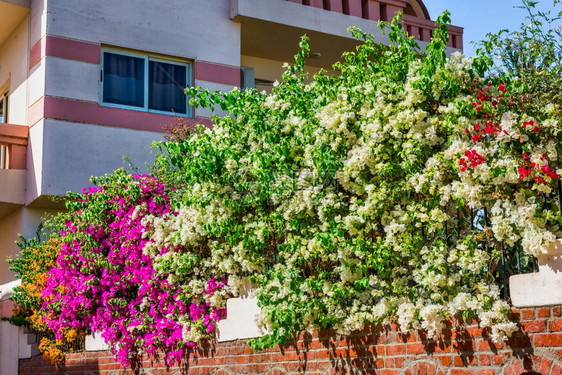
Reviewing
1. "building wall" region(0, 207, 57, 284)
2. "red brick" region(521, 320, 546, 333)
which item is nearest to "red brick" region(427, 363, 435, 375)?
"red brick" region(521, 320, 546, 333)

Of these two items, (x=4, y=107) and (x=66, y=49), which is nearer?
(x=66, y=49)

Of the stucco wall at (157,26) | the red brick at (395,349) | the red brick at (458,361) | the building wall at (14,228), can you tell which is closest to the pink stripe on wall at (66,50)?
the stucco wall at (157,26)

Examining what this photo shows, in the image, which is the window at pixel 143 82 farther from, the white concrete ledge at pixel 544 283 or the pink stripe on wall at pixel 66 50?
the white concrete ledge at pixel 544 283

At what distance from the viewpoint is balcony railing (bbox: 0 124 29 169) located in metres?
17.3

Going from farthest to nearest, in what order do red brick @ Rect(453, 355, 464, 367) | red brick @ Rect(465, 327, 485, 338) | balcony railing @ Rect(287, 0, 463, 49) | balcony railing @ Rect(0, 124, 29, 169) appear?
balcony railing @ Rect(287, 0, 463, 49)
balcony railing @ Rect(0, 124, 29, 169)
red brick @ Rect(453, 355, 464, 367)
red brick @ Rect(465, 327, 485, 338)

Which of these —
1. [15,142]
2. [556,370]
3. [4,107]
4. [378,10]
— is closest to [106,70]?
[15,142]

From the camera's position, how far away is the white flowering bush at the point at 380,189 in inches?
252

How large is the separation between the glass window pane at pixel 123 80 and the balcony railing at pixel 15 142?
6.39ft

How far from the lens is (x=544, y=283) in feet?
19.9

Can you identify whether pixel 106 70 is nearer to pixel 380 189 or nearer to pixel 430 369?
pixel 380 189

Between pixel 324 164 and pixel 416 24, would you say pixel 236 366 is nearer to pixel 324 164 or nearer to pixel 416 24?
pixel 324 164

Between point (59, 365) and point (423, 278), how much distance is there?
31.0 ft

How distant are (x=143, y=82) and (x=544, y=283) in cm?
1338

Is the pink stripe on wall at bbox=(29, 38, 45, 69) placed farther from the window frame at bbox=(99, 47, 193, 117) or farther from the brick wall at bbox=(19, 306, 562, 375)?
the brick wall at bbox=(19, 306, 562, 375)
